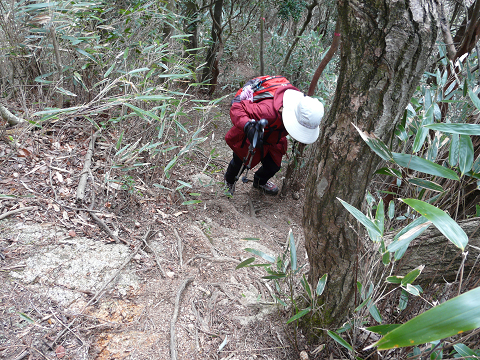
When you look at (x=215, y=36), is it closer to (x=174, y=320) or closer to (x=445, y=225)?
(x=174, y=320)

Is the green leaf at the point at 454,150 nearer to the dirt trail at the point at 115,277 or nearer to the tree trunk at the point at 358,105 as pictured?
the tree trunk at the point at 358,105

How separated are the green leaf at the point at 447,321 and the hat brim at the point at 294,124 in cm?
216

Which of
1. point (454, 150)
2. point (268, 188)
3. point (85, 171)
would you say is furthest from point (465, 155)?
point (268, 188)

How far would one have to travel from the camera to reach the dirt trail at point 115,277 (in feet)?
5.17

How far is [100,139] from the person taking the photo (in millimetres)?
3008

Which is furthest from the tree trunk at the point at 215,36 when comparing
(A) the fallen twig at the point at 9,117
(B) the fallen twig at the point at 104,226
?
(B) the fallen twig at the point at 104,226

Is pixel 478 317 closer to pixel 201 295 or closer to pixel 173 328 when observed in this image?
pixel 173 328

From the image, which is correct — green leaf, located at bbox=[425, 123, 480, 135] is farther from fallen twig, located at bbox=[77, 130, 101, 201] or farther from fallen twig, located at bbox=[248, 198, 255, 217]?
fallen twig, located at bbox=[248, 198, 255, 217]

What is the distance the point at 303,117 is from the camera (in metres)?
2.63

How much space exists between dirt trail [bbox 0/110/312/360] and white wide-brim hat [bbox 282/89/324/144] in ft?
3.39

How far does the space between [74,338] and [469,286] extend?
1760mm

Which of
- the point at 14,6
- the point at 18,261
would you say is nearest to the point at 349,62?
the point at 18,261

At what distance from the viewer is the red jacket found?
3002 mm

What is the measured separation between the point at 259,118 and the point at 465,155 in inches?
→ 83.8
